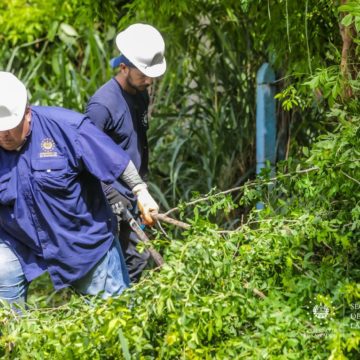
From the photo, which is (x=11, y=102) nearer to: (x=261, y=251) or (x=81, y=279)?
(x=81, y=279)

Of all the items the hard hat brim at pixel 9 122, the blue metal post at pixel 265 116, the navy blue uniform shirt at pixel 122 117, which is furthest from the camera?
the blue metal post at pixel 265 116

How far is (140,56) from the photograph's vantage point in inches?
226

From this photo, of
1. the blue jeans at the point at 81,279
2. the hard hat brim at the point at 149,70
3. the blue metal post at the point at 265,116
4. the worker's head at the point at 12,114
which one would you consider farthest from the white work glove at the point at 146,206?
the blue metal post at the point at 265,116

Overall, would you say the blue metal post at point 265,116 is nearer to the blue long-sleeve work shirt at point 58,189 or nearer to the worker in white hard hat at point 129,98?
the worker in white hard hat at point 129,98

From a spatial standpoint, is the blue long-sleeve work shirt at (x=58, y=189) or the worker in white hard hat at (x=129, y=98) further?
the worker in white hard hat at (x=129, y=98)

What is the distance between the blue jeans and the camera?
5.00m

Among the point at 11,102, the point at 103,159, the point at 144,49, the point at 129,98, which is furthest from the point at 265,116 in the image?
the point at 11,102

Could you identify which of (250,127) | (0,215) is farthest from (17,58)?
(0,215)

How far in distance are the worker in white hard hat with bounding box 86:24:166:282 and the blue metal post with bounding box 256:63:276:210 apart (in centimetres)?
116

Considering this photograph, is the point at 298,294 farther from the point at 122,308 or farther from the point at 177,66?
the point at 177,66

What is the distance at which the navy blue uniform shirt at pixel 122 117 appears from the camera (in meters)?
5.71

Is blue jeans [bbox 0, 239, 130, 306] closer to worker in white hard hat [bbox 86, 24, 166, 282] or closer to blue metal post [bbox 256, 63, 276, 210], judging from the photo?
worker in white hard hat [bbox 86, 24, 166, 282]

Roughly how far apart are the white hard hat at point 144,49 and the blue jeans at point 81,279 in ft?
3.92

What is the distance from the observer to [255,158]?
293 inches
